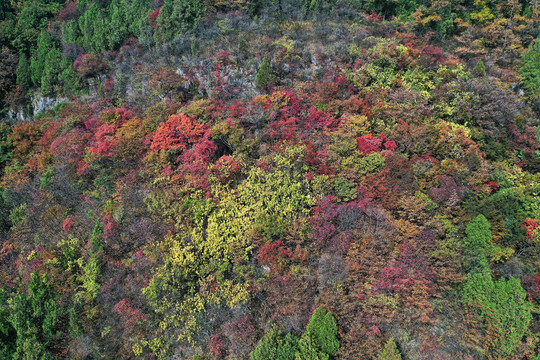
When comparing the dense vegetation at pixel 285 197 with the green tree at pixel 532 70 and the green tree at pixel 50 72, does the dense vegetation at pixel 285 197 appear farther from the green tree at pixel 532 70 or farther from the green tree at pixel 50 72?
the green tree at pixel 50 72

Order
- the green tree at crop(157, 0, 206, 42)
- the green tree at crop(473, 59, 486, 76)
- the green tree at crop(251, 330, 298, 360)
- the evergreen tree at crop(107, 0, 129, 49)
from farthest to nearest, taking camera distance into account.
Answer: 1. the evergreen tree at crop(107, 0, 129, 49)
2. the green tree at crop(157, 0, 206, 42)
3. the green tree at crop(473, 59, 486, 76)
4. the green tree at crop(251, 330, 298, 360)

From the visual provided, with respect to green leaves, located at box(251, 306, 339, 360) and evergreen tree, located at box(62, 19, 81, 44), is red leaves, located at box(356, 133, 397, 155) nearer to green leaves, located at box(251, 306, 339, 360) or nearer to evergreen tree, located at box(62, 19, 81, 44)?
green leaves, located at box(251, 306, 339, 360)

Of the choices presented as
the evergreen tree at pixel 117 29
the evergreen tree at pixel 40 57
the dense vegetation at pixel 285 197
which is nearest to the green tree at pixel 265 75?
the dense vegetation at pixel 285 197

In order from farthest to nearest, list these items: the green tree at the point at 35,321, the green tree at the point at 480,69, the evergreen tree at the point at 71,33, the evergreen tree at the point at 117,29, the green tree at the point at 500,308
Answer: the evergreen tree at the point at 71,33
the evergreen tree at the point at 117,29
the green tree at the point at 480,69
the green tree at the point at 500,308
the green tree at the point at 35,321

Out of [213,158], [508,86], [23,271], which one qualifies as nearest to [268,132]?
[213,158]

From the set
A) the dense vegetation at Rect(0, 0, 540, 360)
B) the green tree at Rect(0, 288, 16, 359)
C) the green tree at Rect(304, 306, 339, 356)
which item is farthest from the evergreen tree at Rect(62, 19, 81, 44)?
the green tree at Rect(304, 306, 339, 356)

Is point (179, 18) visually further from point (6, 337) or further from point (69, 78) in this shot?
point (6, 337)

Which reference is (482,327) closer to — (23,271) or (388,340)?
(388,340)
